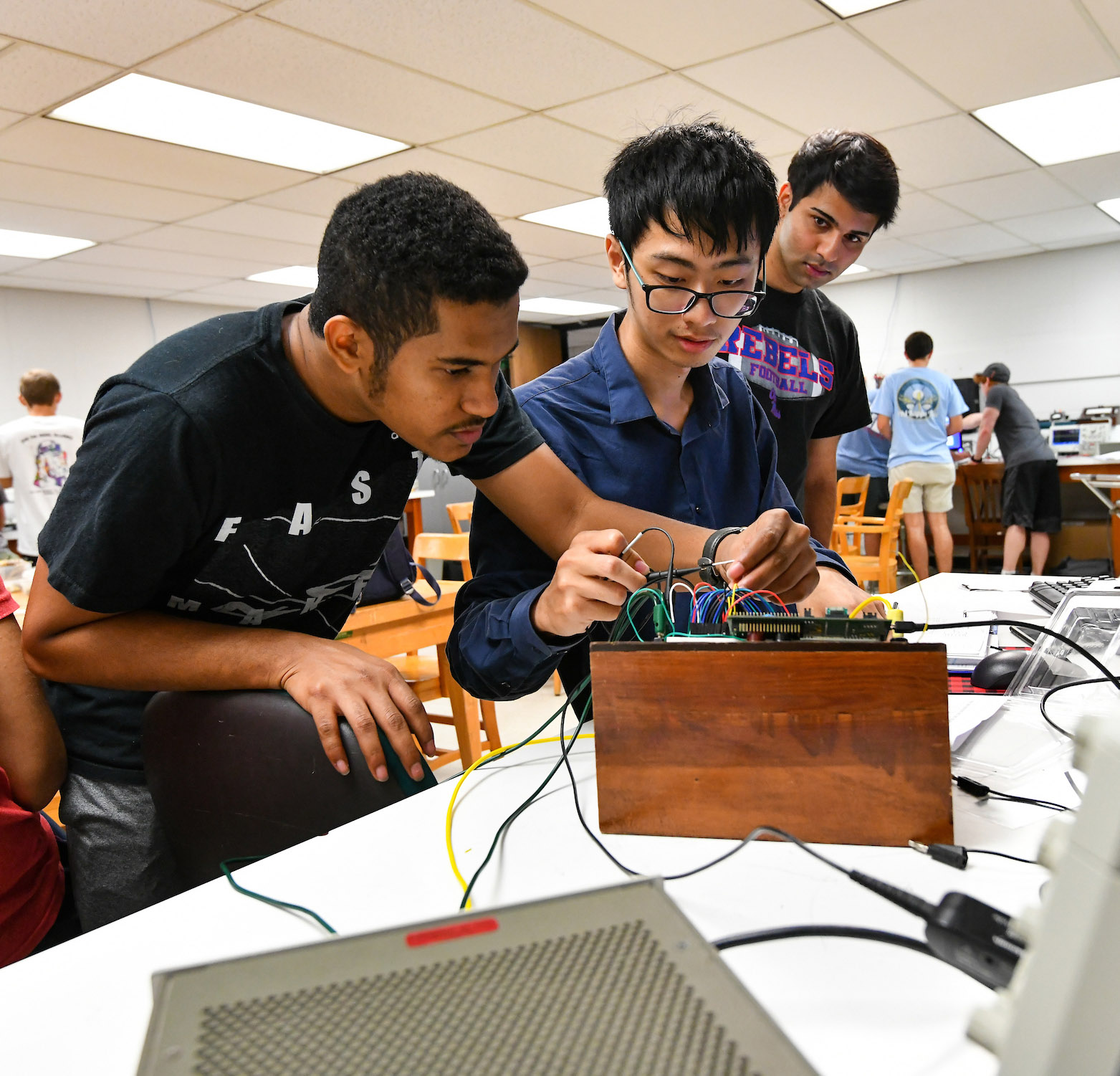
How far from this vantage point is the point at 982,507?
6703 mm

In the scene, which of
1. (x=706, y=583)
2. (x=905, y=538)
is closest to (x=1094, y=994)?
(x=706, y=583)

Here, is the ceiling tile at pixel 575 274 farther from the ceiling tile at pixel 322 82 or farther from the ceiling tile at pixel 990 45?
the ceiling tile at pixel 990 45

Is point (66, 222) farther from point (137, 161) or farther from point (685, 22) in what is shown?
point (685, 22)

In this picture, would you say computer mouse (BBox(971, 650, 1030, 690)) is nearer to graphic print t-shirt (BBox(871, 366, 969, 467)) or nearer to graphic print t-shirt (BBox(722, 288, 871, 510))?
Result: graphic print t-shirt (BBox(722, 288, 871, 510))

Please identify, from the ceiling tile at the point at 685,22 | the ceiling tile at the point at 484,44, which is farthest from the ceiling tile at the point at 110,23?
the ceiling tile at the point at 685,22

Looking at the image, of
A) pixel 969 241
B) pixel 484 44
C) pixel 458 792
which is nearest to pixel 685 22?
pixel 484 44

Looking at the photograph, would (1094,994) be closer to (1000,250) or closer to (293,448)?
(293,448)

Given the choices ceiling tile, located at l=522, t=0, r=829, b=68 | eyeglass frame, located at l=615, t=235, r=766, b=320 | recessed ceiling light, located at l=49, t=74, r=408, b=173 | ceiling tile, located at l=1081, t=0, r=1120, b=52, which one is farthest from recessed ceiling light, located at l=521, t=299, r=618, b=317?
eyeglass frame, located at l=615, t=235, r=766, b=320

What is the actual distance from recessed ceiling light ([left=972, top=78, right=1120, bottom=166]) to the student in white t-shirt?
16.9 ft

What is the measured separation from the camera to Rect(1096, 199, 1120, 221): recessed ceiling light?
5.76 metres

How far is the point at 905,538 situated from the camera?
6555 mm

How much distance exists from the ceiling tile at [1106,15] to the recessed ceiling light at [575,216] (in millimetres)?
2522

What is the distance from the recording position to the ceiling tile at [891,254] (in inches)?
258

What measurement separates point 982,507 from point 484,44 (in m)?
5.31
